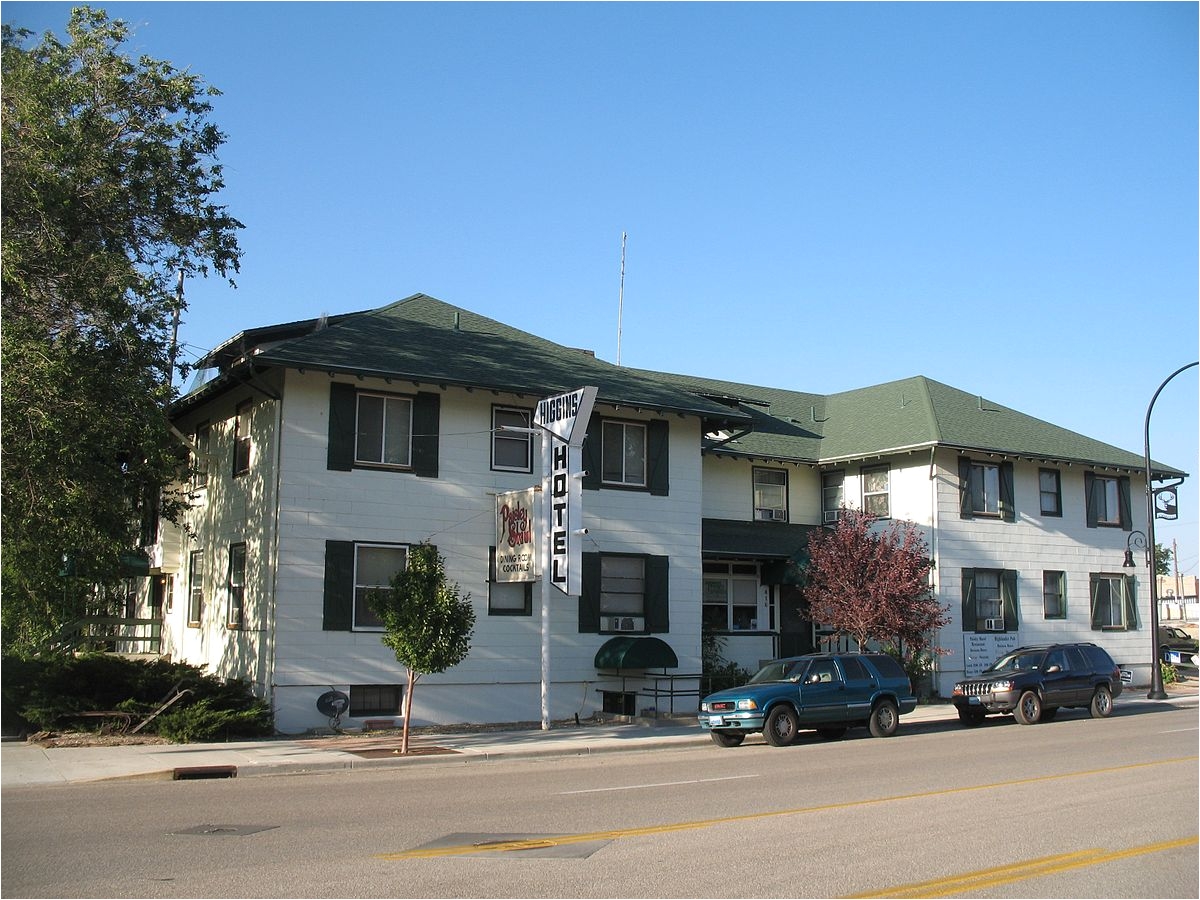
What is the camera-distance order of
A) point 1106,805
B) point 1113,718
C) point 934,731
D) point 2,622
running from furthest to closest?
point 1113,718
point 934,731
point 2,622
point 1106,805

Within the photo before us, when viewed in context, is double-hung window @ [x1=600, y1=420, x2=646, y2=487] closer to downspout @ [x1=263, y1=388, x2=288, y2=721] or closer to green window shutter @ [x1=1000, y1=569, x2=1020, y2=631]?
downspout @ [x1=263, y1=388, x2=288, y2=721]

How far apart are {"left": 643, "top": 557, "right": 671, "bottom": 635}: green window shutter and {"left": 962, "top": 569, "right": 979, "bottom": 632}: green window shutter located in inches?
380

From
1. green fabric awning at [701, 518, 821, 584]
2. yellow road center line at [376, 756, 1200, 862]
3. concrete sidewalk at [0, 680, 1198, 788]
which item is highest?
green fabric awning at [701, 518, 821, 584]

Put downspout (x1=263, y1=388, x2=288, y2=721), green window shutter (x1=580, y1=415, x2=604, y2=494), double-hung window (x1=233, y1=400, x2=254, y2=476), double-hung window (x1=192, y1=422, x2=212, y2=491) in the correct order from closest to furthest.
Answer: downspout (x1=263, y1=388, x2=288, y2=721), double-hung window (x1=233, y1=400, x2=254, y2=476), green window shutter (x1=580, y1=415, x2=604, y2=494), double-hung window (x1=192, y1=422, x2=212, y2=491)

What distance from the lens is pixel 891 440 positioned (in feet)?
104

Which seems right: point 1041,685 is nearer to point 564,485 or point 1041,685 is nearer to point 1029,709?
point 1029,709

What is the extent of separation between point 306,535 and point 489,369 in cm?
519

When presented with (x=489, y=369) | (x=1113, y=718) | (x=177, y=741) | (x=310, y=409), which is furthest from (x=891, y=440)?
A: (x=177, y=741)

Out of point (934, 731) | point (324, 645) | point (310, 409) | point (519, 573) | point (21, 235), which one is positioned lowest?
point (934, 731)

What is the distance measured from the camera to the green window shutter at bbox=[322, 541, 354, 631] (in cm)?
2227

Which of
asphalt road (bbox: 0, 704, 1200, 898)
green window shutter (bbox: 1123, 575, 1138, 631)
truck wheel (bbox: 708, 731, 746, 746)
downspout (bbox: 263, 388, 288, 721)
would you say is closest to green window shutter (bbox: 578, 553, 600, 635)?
truck wheel (bbox: 708, 731, 746, 746)

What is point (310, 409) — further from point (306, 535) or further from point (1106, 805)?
point (1106, 805)

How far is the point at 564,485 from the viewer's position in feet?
73.2

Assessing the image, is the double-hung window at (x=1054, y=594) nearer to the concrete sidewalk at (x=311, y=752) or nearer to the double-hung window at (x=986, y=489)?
the double-hung window at (x=986, y=489)
